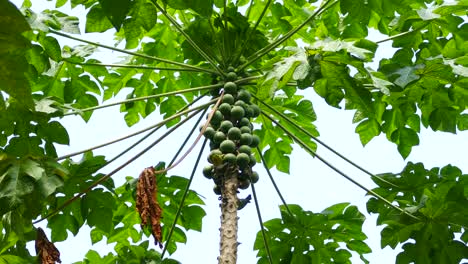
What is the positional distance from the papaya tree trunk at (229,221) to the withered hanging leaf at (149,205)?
43cm

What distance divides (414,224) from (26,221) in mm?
2303

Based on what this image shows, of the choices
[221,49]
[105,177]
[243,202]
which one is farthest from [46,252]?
[221,49]

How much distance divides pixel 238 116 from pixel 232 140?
0.60ft

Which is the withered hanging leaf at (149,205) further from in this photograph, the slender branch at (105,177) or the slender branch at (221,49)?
the slender branch at (221,49)

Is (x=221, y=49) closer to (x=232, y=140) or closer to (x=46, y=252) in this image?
(x=232, y=140)

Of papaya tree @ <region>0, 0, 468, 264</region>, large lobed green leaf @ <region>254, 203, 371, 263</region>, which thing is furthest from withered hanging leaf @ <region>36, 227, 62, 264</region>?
large lobed green leaf @ <region>254, 203, 371, 263</region>

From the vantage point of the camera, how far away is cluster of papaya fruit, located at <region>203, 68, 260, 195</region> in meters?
4.27

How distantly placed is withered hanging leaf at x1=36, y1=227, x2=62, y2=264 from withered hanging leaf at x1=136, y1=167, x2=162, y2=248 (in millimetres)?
585

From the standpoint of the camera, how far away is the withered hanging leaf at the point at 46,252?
3.94 meters

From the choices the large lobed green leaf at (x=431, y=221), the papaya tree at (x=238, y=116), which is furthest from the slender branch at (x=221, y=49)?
the large lobed green leaf at (x=431, y=221)

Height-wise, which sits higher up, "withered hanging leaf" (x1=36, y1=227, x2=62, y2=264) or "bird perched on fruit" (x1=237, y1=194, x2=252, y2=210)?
"bird perched on fruit" (x1=237, y1=194, x2=252, y2=210)

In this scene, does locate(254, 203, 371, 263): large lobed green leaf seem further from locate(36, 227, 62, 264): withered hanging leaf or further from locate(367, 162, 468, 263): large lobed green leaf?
locate(36, 227, 62, 264): withered hanging leaf

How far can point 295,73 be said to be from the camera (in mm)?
3943

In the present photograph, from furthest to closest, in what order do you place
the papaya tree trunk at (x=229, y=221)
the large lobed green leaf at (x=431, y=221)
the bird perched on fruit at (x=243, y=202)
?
1. the large lobed green leaf at (x=431, y=221)
2. the bird perched on fruit at (x=243, y=202)
3. the papaya tree trunk at (x=229, y=221)
